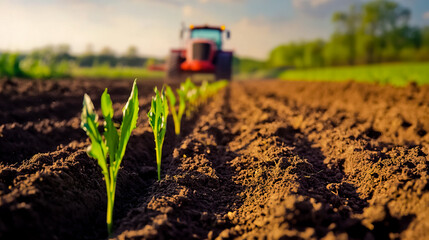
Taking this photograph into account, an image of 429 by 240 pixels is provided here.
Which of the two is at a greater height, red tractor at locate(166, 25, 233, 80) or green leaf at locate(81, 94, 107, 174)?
red tractor at locate(166, 25, 233, 80)

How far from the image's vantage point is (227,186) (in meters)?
2.67

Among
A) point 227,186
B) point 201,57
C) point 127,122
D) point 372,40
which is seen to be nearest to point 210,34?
point 201,57

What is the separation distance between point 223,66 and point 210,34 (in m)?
2.04

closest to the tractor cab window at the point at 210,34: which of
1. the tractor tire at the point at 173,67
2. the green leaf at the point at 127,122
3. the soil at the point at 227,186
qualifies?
the tractor tire at the point at 173,67

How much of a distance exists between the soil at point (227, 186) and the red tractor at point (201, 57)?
743 centimetres

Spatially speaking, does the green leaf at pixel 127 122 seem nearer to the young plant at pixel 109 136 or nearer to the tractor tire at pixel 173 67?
the young plant at pixel 109 136

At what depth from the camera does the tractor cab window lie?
12758mm

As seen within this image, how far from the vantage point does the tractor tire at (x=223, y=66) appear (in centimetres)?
1162

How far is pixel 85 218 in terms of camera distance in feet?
6.50

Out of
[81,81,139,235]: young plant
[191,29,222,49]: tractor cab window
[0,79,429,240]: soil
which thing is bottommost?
[0,79,429,240]: soil

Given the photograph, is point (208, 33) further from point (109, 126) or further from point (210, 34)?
point (109, 126)

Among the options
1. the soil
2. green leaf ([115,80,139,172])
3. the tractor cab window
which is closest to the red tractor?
the tractor cab window

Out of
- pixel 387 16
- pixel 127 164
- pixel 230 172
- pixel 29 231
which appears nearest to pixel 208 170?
pixel 230 172

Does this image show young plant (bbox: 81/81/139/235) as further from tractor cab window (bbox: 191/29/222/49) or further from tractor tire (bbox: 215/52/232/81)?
tractor cab window (bbox: 191/29/222/49)
